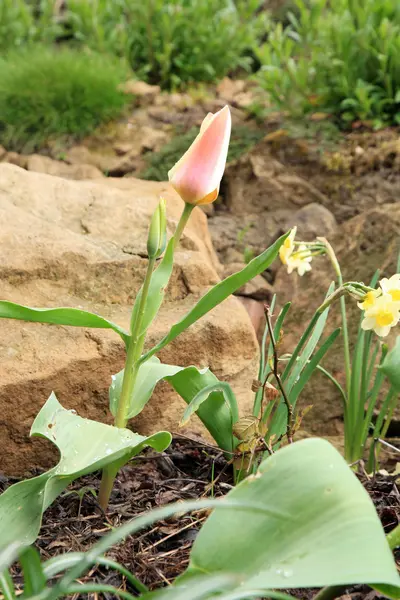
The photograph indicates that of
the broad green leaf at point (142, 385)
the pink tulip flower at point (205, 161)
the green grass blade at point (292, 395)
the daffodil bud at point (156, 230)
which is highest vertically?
the pink tulip flower at point (205, 161)

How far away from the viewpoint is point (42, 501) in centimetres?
128

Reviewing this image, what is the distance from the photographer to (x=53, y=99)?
177 inches

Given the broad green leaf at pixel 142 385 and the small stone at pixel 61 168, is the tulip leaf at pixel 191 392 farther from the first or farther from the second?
the small stone at pixel 61 168

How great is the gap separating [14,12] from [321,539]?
5399 millimetres

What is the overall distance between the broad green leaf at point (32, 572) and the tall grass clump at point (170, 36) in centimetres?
437

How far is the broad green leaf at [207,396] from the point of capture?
1336mm

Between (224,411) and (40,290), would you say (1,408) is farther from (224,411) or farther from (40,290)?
(224,411)

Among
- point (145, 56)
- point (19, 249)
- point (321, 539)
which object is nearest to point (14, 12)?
point (145, 56)

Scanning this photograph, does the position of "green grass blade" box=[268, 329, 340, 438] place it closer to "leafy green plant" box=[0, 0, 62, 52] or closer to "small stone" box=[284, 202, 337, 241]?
"small stone" box=[284, 202, 337, 241]

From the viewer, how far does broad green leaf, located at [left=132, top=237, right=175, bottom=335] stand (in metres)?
1.42

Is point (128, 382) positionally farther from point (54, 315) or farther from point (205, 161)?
point (205, 161)

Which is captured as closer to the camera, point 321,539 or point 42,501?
point 321,539

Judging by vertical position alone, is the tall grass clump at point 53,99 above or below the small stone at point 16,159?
above

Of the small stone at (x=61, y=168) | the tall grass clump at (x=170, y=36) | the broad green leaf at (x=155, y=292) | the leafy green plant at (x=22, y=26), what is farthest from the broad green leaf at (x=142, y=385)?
the leafy green plant at (x=22, y=26)
